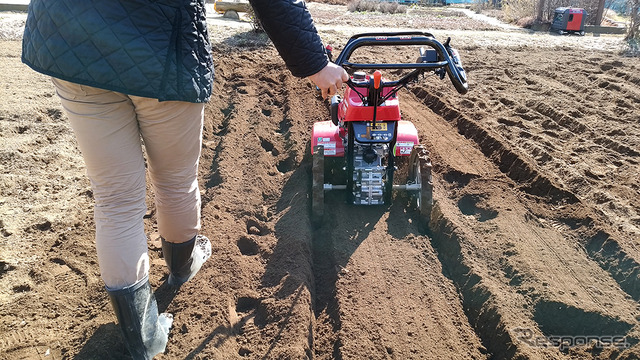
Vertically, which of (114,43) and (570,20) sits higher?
(114,43)

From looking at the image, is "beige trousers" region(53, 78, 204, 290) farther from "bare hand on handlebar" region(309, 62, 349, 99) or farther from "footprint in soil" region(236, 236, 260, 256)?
"footprint in soil" region(236, 236, 260, 256)

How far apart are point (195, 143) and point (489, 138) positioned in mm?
4304

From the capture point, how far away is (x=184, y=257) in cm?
306

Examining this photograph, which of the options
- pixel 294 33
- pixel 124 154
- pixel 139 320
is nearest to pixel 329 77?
pixel 294 33

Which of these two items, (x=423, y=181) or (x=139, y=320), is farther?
(x=423, y=181)

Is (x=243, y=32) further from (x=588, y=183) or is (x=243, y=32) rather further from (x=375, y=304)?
(x=375, y=304)

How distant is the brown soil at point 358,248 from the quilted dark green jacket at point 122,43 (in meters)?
1.56

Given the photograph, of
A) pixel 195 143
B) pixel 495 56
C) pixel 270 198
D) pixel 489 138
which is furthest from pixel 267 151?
pixel 495 56

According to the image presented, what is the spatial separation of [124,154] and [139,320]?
0.85m

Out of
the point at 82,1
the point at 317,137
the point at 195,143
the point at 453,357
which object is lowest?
the point at 453,357

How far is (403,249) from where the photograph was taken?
3.96 meters

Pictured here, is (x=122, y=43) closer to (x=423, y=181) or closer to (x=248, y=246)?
(x=248, y=246)

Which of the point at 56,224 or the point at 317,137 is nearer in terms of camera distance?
the point at 56,224

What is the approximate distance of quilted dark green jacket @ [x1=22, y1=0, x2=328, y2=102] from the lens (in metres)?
2.02
